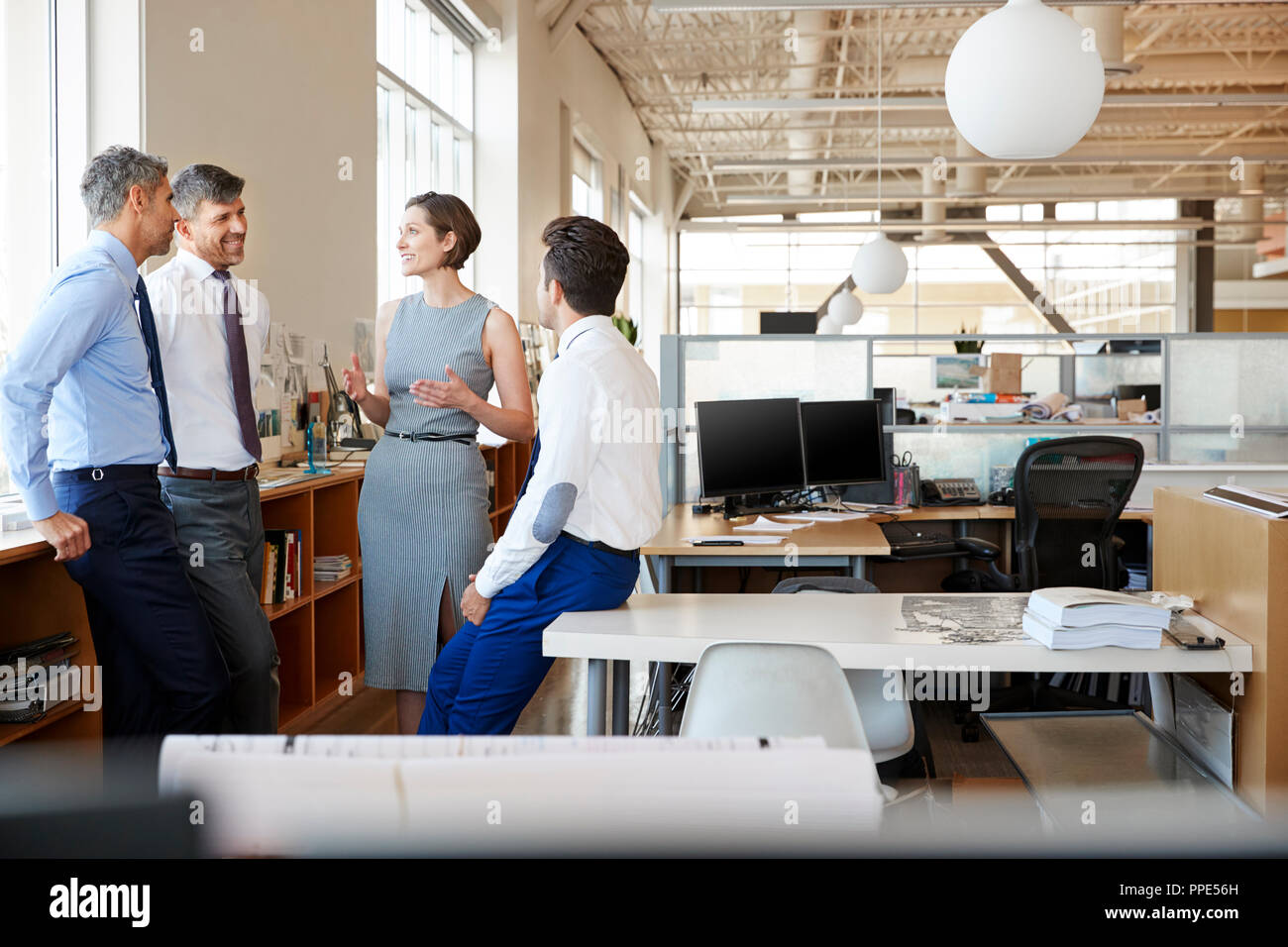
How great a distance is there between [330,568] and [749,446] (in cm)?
179

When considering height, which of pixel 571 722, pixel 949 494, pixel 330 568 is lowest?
pixel 571 722

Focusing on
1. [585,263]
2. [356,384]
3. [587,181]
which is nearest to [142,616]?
[356,384]

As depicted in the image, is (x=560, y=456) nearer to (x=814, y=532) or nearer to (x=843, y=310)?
(x=814, y=532)

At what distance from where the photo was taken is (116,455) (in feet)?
7.94

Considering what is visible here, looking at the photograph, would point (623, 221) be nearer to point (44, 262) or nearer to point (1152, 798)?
point (44, 262)

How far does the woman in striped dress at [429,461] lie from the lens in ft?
9.36

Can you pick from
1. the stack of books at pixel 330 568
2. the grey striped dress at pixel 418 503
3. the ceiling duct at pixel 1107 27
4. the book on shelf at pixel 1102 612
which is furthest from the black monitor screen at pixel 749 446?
the ceiling duct at pixel 1107 27

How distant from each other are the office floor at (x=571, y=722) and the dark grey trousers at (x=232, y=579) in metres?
1.11

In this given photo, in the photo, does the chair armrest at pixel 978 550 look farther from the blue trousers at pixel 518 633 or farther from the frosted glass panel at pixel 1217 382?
the blue trousers at pixel 518 633

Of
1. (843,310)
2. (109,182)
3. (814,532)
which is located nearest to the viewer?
(109,182)

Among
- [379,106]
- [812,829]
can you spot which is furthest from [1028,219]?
[812,829]

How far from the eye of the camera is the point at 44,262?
3.44 metres

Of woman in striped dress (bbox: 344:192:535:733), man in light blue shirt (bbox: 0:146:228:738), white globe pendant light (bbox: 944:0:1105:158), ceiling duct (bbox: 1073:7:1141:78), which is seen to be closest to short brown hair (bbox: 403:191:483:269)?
woman in striped dress (bbox: 344:192:535:733)

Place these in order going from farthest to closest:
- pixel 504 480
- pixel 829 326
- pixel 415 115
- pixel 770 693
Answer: pixel 829 326 < pixel 415 115 < pixel 504 480 < pixel 770 693
